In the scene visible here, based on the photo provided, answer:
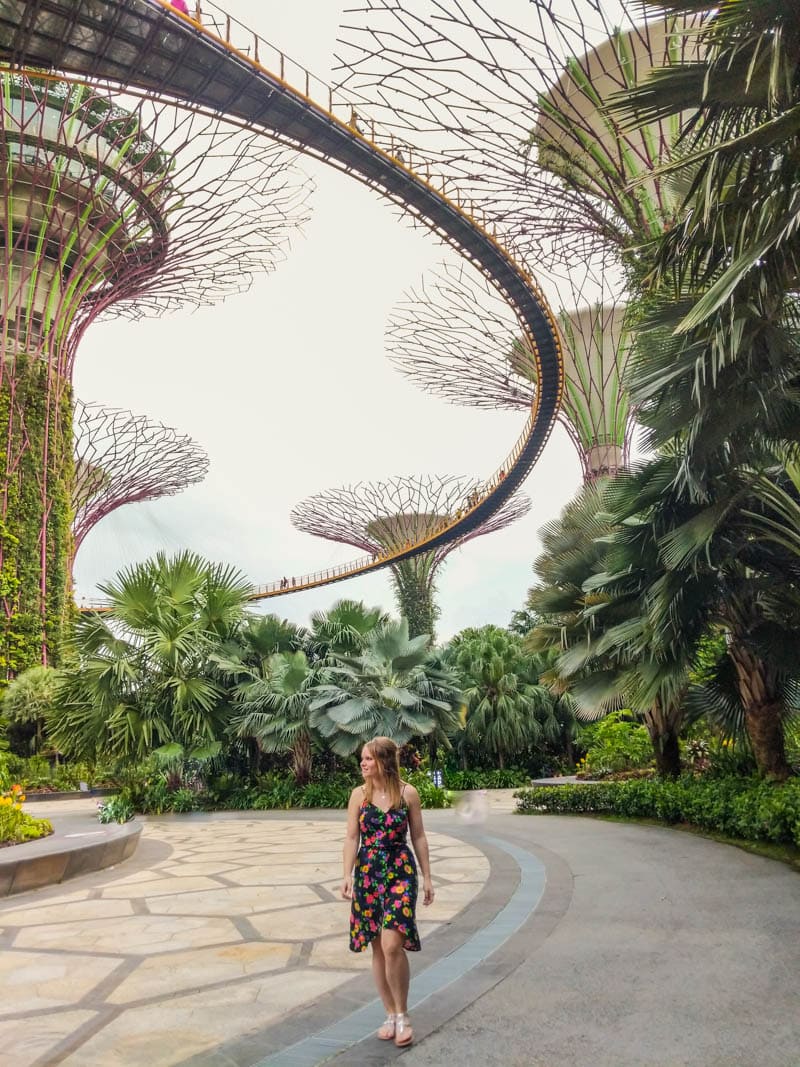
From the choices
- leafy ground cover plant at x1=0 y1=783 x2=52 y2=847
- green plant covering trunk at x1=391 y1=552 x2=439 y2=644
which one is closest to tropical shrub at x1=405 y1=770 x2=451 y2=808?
→ leafy ground cover plant at x1=0 y1=783 x2=52 y2=847

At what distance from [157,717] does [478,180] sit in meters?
10.5

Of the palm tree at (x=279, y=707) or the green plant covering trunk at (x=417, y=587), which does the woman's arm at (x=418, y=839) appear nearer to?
the palm tree at (x=279, y=707)

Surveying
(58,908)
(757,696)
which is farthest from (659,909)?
(58,908)

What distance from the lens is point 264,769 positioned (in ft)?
59.6

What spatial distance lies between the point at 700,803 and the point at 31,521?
18803 millimetres

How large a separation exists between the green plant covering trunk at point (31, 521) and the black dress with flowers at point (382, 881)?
2006cm

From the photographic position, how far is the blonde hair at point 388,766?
3.67 m

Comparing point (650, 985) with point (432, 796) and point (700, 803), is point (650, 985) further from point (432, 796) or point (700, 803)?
point (432, 796)

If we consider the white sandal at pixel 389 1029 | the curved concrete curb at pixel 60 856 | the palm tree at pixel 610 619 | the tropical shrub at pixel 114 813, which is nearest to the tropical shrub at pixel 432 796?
the palm tree at pixel 610 619

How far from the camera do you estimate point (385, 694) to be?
15453mm

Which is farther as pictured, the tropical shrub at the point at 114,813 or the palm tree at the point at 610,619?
the tropical shrub at the point at 114,813

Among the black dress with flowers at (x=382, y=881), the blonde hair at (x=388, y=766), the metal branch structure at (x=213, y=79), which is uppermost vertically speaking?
the metal branch structure at (x=213, y=79)

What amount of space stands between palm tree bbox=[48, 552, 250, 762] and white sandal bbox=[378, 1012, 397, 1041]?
38.9ft

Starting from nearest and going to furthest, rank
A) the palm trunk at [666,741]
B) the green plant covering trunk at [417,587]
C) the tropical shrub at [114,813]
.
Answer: the tropical shrub at [114,813], the palm trunk at [666,741], the green plant covering trunk at [417,587]
